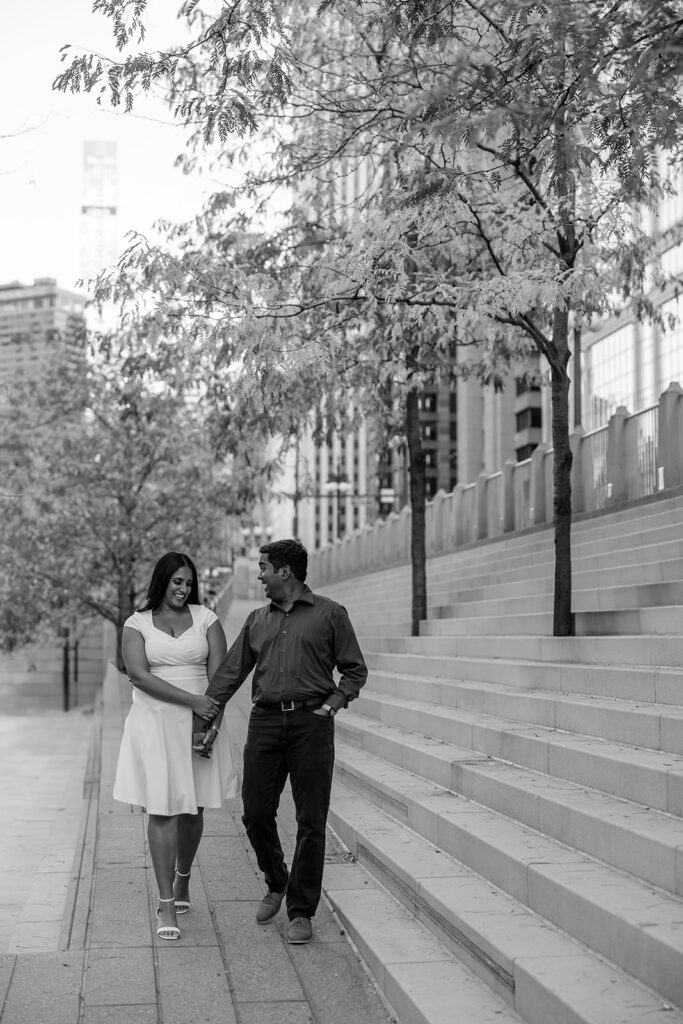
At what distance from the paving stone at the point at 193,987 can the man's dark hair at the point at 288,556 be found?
6.44 ft

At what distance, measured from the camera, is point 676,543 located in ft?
41.3

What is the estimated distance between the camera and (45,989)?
5766mm

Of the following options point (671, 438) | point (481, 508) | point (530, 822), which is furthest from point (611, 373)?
point (530, 822)

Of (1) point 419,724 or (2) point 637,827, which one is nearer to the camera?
(2) point 637,827

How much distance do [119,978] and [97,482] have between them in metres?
26.1

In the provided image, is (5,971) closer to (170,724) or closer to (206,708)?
(170,724)

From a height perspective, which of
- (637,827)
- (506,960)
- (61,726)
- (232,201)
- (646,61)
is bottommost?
(61,726)

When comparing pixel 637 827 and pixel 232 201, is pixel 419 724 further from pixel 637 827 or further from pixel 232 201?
pixel 232 201

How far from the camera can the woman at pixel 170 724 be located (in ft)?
21.7

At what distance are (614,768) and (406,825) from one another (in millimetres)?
2147

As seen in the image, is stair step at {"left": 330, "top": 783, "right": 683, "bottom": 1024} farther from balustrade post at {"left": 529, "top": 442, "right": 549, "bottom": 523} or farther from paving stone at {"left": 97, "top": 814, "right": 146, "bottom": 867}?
balustrade post at {"left": 529, "top": 442, "right": 549, "bottom": 523}

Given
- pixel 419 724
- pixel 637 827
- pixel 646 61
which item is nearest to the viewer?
pixel 646 61

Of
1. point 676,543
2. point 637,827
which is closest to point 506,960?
point 637,827

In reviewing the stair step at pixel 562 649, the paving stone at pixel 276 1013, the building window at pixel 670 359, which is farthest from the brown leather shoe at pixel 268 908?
the building window at pixel 670 359
